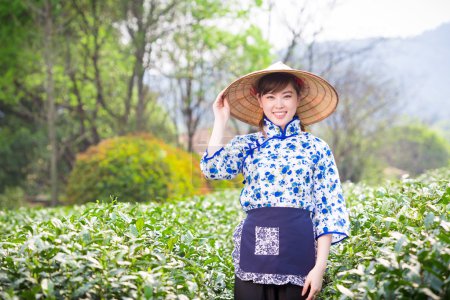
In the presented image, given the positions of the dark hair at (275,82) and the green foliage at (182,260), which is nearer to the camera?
the green foliage at (182,260)

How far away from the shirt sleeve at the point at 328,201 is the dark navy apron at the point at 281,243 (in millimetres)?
60

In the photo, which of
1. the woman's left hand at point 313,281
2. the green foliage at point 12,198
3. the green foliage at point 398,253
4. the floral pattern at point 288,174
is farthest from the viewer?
the green foliage at point 12,198

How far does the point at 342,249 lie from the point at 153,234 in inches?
37.4

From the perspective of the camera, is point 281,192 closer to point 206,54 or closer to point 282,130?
point 282,130

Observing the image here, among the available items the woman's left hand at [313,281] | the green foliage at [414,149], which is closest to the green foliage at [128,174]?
the woman's left hand at [313,281]

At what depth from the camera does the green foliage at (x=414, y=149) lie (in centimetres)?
2648

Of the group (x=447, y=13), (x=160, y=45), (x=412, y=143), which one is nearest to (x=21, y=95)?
(x=160, y=45)

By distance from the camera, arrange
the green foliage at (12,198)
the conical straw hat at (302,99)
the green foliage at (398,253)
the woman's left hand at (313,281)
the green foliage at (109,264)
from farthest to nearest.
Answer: the green foliage at (12,198) < the conical straw hat at (302,99) < the woman's left hand at (313,281) < the green foliage at (109,264) < the green foliage at (398,253)

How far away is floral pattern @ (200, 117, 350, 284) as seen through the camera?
2.41 metres

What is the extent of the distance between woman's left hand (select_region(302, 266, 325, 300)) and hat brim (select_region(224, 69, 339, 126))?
0.85 meters

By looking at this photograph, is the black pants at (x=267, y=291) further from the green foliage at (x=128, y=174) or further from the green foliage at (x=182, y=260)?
the green foliage at (x=128, y=174)

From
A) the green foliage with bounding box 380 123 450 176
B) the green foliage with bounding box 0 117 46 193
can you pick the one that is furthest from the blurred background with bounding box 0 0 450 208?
the green foliage with bounding box 380 123 450 176

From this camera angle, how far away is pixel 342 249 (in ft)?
8.99

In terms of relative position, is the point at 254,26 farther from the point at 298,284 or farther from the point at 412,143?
the point at 412,143
